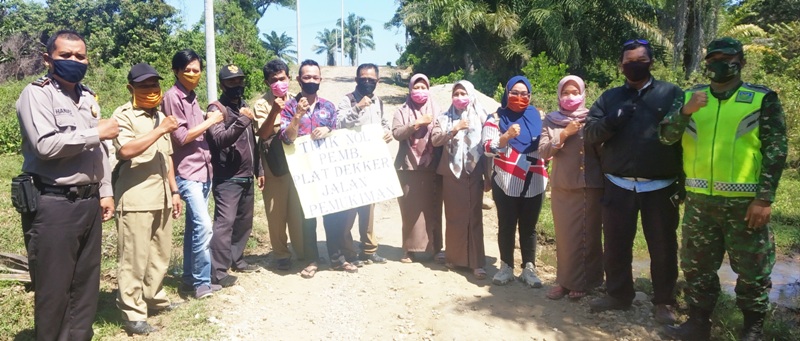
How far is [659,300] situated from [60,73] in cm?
426

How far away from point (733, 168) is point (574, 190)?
124 cm

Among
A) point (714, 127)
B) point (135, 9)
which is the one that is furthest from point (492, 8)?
point (714, 127)

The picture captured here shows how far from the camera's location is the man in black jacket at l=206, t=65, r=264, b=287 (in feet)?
15.6

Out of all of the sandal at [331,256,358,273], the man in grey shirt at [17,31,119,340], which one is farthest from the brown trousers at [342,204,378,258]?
the man in grey shirt at [17,31,119,340]

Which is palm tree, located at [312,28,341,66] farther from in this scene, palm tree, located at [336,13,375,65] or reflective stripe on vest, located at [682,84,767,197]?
reflective stripe on vest, located at [682,84,767,197]

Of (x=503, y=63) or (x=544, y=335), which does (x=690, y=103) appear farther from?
(x=503, y=63)

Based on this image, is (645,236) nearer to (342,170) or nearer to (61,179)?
(342,170)

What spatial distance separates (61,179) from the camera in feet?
11.1

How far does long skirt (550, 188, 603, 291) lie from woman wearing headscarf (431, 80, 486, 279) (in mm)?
827

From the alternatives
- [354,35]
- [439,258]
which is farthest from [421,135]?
[354,35]

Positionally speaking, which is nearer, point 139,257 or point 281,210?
point 139,257

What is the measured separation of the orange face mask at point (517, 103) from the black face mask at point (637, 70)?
0.92m

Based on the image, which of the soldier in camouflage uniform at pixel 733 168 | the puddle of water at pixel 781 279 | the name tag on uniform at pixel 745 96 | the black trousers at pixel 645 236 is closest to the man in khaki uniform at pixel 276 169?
the black trousers at pixel 645 236

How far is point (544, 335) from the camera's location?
4.17 meters
